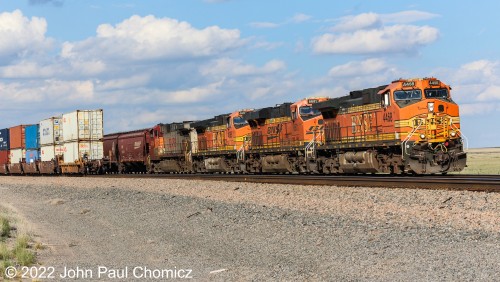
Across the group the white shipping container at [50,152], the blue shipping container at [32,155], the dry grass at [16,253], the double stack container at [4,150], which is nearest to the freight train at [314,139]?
the white shipping container at [50,152]

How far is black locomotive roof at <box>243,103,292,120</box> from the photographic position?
3060 cm

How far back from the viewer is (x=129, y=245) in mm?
14211

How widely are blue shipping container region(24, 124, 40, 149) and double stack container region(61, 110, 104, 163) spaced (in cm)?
576

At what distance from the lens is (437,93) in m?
22.9

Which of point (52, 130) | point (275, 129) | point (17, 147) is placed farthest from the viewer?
point (17, 147)

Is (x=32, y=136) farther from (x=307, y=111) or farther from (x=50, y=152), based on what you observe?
(x=307, y=111)

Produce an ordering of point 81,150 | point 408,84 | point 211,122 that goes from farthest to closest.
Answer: point 81,150
point 211,122
point 408,84

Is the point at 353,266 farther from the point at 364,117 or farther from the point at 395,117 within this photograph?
the point at 364,117

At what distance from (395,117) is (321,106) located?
17.2 ft

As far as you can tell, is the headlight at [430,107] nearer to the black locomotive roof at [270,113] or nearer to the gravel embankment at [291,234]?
the gravel embankment at [291,234]

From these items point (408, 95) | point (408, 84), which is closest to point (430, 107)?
point (408, 95)

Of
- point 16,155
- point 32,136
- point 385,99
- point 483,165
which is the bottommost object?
point 483,165

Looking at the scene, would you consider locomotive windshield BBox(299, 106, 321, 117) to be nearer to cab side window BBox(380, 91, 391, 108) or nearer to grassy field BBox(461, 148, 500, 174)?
cab side window BBox(380, 91, 391, 108)

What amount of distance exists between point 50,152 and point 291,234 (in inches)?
1520
